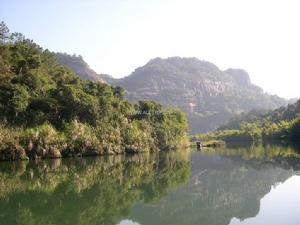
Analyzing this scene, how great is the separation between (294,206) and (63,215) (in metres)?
7.76

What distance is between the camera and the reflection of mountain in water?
12.6 m

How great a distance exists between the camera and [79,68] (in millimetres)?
186750

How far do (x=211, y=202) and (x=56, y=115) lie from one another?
35.1 meters

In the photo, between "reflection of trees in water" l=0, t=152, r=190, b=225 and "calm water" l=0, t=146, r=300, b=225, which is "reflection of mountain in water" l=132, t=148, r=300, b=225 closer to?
"calm water" l=0, t=146, r=300, b=225

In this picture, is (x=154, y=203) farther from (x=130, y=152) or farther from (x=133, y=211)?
(x=130, y=152)

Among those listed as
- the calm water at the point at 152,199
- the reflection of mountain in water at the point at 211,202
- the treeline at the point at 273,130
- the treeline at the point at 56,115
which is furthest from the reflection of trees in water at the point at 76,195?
the treeline at the point at 273,130

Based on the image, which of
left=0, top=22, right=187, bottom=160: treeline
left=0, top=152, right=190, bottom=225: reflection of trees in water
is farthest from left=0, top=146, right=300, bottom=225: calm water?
left=0, top=22, right=187, bottom=160: treeline

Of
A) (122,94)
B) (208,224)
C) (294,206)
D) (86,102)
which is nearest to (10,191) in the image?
(208,224)

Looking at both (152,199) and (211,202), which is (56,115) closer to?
(152,199)

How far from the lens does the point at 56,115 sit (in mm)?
47688

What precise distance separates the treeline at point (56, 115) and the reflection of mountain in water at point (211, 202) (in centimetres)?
2400

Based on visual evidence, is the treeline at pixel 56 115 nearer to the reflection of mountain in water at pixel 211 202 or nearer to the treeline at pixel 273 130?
the reflection of mountain in water at pixel 211 202

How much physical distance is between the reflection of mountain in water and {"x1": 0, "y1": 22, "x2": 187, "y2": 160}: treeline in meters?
24.0

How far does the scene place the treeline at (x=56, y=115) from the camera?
1631 inches
